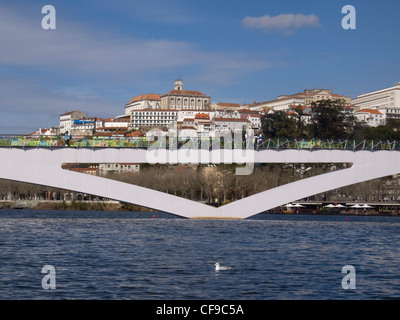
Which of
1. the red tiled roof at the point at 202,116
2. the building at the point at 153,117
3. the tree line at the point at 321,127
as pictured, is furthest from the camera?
the building at the point at 153,117

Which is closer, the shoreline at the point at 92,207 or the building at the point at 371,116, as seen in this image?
the shoreline at the point at 92,207

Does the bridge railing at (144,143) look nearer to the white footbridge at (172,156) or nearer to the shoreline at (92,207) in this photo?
the white footbridge at (172,156)

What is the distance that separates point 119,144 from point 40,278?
23857mm

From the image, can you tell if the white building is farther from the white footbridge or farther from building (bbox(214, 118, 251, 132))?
the white footbridge

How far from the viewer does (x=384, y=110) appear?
18012cm

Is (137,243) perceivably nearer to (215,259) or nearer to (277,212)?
(215,259)

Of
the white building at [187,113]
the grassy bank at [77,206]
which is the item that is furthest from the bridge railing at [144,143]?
the white building at [187,113]

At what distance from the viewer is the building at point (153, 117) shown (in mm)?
191625

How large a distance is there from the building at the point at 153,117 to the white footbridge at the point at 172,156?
483 ft

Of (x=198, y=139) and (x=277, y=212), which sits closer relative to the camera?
(x=198, y=139)

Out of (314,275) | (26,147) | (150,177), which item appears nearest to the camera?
(314,275)

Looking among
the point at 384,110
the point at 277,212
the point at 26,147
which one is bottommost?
the point at 277,212
